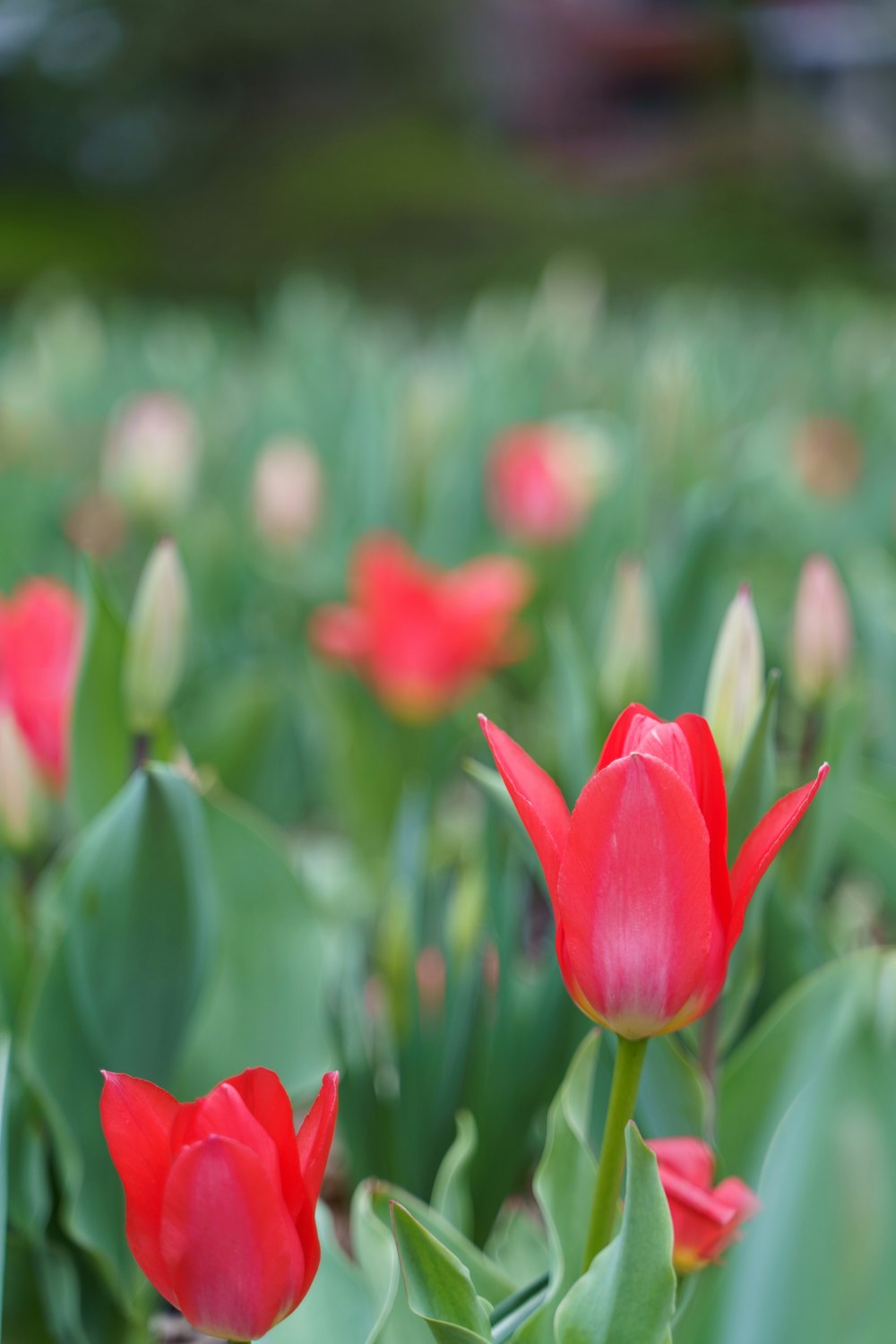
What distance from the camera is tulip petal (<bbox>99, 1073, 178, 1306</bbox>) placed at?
0.37 metres

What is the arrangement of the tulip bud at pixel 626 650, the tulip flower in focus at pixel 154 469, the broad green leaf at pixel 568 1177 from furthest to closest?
the tulip flower in focus at pixel 154 469, the tulip bud at pixel 626 650, the broad green leaf at pixel 568 1177

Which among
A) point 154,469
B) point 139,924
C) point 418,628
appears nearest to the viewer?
point 139,924

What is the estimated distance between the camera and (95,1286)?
624mm

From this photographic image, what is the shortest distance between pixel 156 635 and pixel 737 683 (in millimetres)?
Answer: 293

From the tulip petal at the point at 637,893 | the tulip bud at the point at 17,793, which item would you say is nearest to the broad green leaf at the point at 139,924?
the tulip bud at the point at 17,793

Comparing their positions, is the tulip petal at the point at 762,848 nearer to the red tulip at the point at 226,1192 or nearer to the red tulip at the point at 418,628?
the red tulip at the point at 226,1192

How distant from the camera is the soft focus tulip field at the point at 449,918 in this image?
367mm

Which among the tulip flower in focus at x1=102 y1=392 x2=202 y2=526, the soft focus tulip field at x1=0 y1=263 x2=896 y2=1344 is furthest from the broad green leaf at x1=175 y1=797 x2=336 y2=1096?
the tulip flower in focus at x1=102 y1=392 x2=202 y2=526

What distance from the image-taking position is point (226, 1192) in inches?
14.0

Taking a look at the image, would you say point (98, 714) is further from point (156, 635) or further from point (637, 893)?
point (637, 893)

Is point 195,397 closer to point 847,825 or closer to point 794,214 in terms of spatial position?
point 847,825

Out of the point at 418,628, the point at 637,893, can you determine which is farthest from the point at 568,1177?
the point at 418,628

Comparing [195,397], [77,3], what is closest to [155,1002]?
[195,397]

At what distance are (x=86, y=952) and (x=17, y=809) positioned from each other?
133mm
